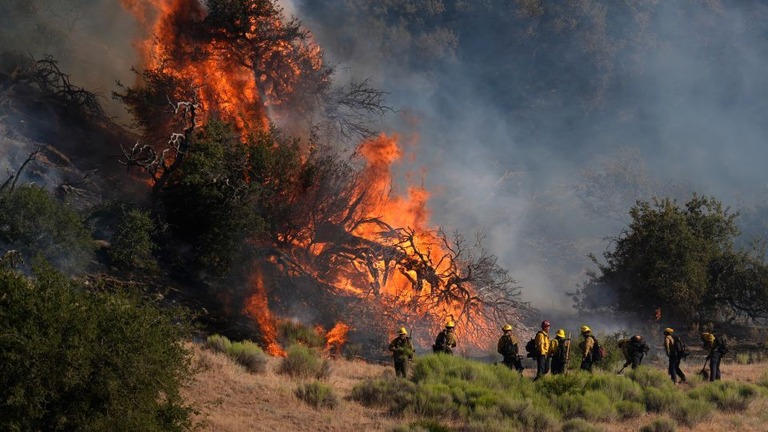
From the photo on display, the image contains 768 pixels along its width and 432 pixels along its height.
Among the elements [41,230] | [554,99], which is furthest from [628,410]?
[554,99]

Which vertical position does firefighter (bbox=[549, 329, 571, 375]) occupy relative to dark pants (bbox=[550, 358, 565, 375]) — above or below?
above

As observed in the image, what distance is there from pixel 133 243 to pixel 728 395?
58.1 ft

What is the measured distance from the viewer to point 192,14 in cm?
3109

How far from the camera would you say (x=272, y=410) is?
46.0 feet

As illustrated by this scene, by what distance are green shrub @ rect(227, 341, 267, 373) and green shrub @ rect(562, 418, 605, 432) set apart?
286 inches

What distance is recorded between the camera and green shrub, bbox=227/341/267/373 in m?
17.4

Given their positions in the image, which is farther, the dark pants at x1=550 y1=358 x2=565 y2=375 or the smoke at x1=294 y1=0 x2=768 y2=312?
the smoke at x1=294 y1=0 x2=768 y2=312

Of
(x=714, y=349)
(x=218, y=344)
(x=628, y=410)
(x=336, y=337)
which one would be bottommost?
(x=628, y=410)

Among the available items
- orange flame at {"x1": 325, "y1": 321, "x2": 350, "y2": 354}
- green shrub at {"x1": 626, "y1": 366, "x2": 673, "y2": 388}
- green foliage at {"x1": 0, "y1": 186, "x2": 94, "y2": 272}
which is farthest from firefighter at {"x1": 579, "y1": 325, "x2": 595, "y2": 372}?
green foliage at {"x1": 0, "y1": 186, "x2": 94, "y2": 272}

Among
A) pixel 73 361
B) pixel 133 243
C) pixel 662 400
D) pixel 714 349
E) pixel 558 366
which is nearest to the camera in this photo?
pixel 73 361

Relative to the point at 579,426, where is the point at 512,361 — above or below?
above

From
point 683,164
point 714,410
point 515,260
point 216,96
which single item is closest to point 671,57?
point 683,164

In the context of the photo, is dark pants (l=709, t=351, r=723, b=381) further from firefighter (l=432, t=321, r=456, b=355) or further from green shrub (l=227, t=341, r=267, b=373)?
green shrub (l=227, t=341, r=267, b=373)

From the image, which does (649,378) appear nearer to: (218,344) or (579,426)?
(579,426)
